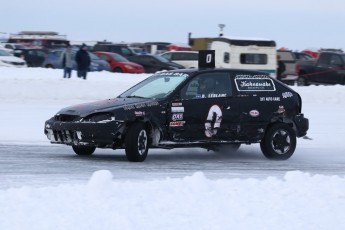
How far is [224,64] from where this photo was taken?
35594 millimetres

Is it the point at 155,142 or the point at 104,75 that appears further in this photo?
the point at 104,75

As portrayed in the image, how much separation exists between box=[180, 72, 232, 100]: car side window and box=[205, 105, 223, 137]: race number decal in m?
0.23

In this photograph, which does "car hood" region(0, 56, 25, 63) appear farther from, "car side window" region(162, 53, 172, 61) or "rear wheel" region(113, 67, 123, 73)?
"car side window" region(162, 53, 172, 61)

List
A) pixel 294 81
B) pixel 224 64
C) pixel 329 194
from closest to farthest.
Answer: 1. pixel 329 194
2. pixel 224 64
3. pixel 294 81

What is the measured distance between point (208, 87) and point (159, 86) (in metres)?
0.76

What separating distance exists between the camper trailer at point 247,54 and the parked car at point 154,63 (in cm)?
726

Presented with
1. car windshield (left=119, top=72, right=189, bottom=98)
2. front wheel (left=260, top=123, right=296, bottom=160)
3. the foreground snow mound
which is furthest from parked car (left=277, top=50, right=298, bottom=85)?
the foreground snow mound

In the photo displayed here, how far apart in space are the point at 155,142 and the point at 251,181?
3.87m

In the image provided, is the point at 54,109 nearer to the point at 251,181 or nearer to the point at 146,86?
the point at 146,86

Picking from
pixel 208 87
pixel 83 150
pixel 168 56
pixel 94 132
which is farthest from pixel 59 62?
pixel 94 132

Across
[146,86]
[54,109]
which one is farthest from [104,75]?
[146,86]

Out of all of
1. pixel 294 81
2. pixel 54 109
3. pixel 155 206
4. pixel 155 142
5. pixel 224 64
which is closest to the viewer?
pixel 155 206

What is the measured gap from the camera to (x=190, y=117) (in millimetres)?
12891

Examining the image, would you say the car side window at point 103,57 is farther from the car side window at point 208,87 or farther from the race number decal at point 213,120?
the race number decal at point 213,120
